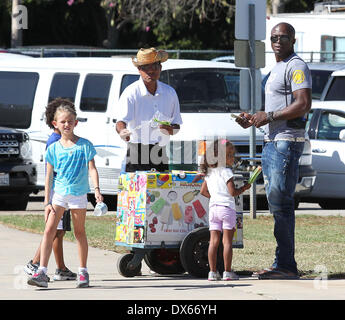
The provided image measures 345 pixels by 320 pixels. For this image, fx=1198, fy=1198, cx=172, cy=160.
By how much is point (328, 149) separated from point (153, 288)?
901 centimetres

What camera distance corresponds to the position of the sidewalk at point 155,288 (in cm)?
883

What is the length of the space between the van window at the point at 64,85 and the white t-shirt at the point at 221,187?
8.09m

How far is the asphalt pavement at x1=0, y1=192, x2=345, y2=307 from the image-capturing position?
8.81 m

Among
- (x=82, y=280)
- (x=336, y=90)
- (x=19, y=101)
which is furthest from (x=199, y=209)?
(x=336, y=90)

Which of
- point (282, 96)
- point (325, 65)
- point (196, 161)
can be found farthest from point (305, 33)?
point (282, 96)

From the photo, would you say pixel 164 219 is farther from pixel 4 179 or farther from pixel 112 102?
pixel 4 179

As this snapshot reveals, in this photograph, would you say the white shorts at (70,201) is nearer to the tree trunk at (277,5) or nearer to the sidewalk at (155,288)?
the sidewalk at (155,288)

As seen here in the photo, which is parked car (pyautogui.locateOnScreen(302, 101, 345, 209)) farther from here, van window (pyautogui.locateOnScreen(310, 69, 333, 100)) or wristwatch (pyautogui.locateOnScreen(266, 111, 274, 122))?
wristwatch (pyautogui.locateOnScreen(266, 111, 274, 122))

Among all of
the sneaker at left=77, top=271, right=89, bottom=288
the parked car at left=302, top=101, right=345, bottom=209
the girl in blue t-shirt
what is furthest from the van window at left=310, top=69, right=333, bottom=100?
the sneaker at left=77, top=271, right=89, bottom=288

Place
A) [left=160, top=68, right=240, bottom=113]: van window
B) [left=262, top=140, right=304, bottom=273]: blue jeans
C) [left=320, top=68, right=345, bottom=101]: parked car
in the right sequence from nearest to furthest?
[left=262, top=140, right=304, bottom=273]: blue jeans
[left=160, top=68, right=240, bottom=113]: van window
[left=320, top=68, right=345, bottom=101]: parked car

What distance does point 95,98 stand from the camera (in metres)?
17.5

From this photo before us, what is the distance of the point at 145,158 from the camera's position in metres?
10.5

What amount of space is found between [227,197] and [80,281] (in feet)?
4.79
